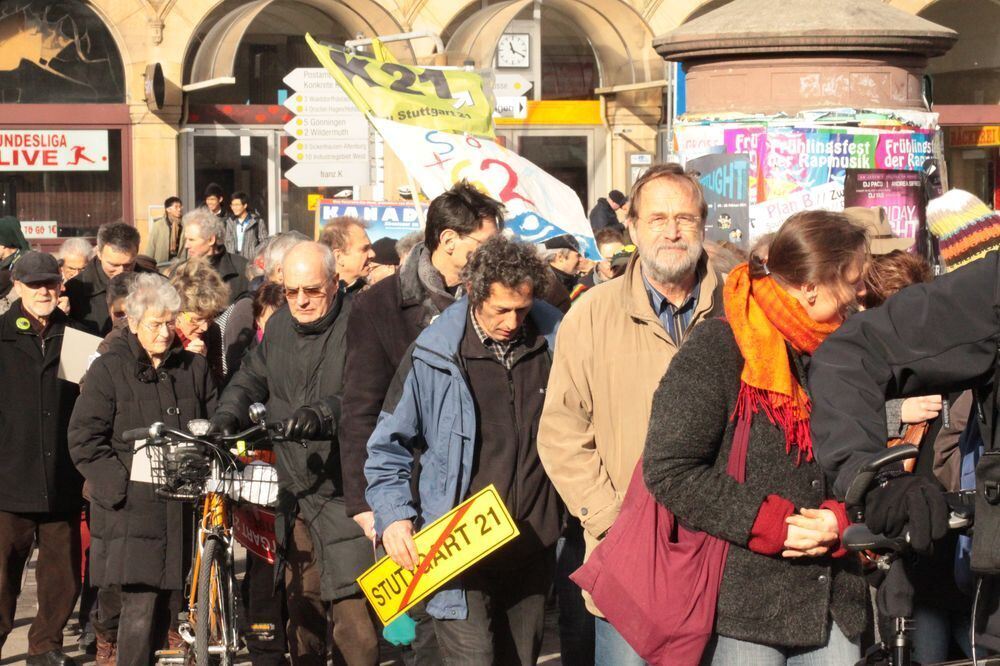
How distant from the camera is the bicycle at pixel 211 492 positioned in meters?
6.17

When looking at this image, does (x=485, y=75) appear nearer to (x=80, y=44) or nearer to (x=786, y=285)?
(x=786, y=285)

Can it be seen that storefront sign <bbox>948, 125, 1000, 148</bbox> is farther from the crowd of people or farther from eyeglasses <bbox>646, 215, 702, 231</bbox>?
eyeglasses <bbox>646, 215, 702, 231</bbox>

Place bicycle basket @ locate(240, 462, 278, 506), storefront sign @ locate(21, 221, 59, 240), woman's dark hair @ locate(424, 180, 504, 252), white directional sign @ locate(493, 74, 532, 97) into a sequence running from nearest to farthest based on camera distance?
1. woman's dark hair @ locate(424, 180, 504, 252)
2. bicycle basket @ locate(240, 462, 278, 506)
3. storefront sign @ locate(21, 221, 59, 240)
4. white directional sign @ locate(493, 74, 532, 97)

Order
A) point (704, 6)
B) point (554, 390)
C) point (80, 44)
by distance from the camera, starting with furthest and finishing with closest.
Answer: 1. point (704, 6)
2. point (80, 44)
3. point (554, 390)

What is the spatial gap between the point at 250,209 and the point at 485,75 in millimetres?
11979

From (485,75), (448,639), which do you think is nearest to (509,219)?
(485,75)

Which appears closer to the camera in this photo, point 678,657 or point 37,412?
point 678,657

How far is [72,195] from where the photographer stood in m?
22.1

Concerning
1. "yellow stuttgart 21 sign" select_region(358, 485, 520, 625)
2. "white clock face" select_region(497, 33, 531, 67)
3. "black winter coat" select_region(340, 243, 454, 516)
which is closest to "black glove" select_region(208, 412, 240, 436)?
"black winter coat" select_region(340, 243, 454, 516)

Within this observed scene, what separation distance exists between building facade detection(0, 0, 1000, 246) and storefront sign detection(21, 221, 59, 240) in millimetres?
41

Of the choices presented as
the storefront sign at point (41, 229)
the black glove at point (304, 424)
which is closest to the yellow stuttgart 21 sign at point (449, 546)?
the black glove at point (304, 424)

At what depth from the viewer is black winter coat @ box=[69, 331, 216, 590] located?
22.7 ft

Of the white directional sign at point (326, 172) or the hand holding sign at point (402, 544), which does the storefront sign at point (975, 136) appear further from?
the hand holding sign at point (402, 544)

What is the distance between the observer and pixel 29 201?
21.9 metres
